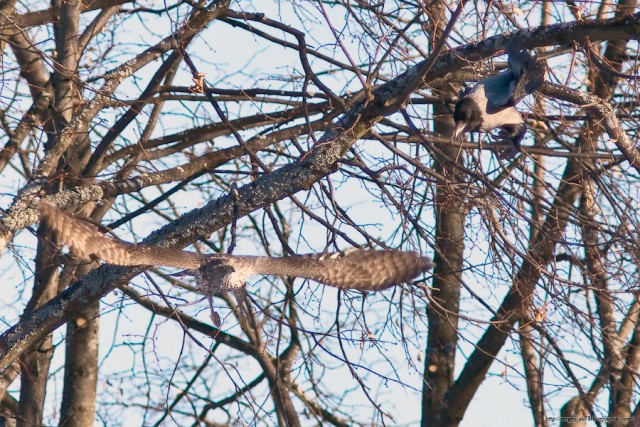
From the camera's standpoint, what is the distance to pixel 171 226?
4266 mm

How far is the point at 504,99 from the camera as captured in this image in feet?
14.7

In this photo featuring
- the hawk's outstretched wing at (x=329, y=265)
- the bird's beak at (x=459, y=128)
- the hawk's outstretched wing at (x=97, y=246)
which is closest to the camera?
the hawk's outstretched wing at (x=97, y=246)

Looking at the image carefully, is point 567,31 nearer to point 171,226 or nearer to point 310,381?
point 171,226

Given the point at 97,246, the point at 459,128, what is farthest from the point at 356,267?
the point at 97,246

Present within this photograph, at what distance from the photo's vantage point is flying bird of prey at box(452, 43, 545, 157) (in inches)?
168

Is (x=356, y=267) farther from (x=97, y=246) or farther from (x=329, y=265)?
(x=97, y=246)

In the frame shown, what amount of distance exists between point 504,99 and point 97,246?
7.20ft

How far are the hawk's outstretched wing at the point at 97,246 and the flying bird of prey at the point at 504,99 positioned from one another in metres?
1.80

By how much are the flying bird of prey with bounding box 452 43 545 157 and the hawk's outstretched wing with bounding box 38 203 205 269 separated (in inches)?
70.9

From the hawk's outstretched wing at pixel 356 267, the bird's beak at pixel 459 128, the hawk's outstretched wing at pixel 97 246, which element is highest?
the bird's beak at pixel 459 128

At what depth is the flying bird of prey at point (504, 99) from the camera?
426cm

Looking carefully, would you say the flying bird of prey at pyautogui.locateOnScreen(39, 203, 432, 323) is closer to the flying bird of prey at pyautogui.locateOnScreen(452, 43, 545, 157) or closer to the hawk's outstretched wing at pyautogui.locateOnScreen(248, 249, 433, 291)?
the hawk's outstretched wing at pyautogui.locateOnScreen(248, 249, 433, 291)

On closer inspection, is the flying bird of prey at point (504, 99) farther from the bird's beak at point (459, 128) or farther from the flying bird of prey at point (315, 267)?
the flying bird of prey at point (315, 267)

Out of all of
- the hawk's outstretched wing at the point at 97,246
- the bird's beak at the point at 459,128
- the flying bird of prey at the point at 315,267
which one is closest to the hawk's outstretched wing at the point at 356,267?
the flying bird of prey at the point at 315,267
